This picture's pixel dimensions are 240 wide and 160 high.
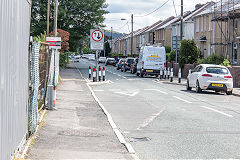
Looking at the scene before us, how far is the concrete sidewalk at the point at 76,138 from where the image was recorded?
7.12 meters

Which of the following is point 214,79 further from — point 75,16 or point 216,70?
point 75,16

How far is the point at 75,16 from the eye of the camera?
56281 mm

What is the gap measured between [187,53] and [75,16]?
21395mm

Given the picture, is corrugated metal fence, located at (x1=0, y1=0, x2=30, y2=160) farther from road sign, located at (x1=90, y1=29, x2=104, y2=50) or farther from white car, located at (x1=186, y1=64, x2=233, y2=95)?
road sign, located at (x1=90, y1=29, x2=104, y2=50)

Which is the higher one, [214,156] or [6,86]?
[6,86]

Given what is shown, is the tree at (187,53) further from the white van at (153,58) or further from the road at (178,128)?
the road at (178,128)

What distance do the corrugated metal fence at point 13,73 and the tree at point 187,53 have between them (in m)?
32.8

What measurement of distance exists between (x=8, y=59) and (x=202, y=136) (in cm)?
515

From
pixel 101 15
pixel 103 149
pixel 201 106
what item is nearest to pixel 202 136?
pixel 103 149

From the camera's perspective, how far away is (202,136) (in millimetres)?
9070

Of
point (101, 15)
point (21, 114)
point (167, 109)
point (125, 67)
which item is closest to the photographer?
point (21, 114)

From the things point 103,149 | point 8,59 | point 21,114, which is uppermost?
point 8,59

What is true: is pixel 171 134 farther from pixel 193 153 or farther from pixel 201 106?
pixel 201 106

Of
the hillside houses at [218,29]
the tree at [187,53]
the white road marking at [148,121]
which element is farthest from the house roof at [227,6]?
the white road marking at [148,121]
